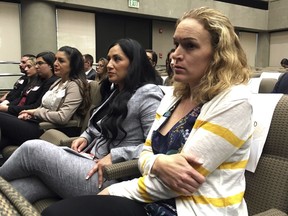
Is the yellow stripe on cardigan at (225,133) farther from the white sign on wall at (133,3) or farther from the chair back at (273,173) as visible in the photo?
the white sign on wall at (133,3)

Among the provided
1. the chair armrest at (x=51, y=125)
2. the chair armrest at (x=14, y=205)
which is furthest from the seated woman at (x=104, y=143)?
the chair armrest at (x=14, y=205)

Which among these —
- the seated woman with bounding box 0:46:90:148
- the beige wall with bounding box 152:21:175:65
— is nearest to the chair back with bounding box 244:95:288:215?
the seated woman with bounding box 0:46:90:148

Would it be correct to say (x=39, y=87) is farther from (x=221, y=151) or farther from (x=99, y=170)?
(x=221, y=151)

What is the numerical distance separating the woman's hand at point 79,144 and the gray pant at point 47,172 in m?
0.36

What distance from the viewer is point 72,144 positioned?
6.56 ft

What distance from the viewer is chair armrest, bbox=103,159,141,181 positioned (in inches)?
55.4

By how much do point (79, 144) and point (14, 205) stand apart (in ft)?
5.22

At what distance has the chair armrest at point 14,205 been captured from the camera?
386 millimetres

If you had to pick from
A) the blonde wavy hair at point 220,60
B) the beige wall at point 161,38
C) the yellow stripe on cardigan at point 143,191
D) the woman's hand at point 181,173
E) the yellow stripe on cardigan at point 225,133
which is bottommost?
the yellow stripe on cardigan at point 143,191

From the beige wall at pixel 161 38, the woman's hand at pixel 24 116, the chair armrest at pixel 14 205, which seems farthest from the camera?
the beige wall at pixel 161 38

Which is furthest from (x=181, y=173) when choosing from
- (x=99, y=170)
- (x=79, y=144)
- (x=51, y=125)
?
(x=51, y=125)

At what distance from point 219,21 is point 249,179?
63 cm

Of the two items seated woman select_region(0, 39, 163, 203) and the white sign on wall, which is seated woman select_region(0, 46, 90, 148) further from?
the white sign on wall

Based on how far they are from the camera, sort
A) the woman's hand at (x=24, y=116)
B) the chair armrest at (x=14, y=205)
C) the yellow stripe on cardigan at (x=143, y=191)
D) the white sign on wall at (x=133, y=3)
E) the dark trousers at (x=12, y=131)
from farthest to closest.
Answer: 1. the white sign on wall at (x=133, y=3)
2. the woman's hand at (x=24, y=116)
3. the dark trousers at (x=12, y=131)
4. the yellow stripe on cardigan at (x=143, y=191)
5. the chair armrest at (x=14, y=205)
